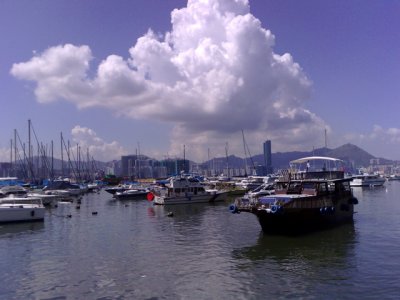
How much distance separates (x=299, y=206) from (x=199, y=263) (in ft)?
42.0

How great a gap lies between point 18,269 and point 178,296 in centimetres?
1200

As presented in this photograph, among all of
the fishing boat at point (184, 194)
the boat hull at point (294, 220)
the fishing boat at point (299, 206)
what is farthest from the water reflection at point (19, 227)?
the fishing boat at point (184, 194)

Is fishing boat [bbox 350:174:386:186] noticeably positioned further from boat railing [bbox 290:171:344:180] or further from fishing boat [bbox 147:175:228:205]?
boat railing [bbox 290:171:344:180]

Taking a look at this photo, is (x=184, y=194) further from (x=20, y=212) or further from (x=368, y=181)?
(x=368, y=181)

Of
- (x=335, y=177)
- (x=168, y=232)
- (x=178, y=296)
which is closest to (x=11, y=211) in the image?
(x=168, y=232)

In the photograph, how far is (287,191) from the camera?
39.2 metres

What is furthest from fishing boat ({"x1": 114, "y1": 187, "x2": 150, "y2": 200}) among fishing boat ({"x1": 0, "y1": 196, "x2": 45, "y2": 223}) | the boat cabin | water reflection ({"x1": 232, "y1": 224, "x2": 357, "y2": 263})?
water reflection ({"x1": 232, "y1": 224, "x2": 357, "y2": 263})

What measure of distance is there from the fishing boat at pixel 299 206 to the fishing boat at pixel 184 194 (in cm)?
3140

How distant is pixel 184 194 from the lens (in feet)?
239

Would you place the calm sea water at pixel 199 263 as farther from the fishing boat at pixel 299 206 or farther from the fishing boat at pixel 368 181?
the fishing boat at pixel 368 181

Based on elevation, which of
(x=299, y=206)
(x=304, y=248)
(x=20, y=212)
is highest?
(x=299, y=206)

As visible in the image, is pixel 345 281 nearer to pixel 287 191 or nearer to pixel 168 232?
pixel 287 191

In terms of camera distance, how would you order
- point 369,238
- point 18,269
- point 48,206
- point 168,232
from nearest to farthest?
point 18,269 → point 369,238 → point 168,232 → point 48,206

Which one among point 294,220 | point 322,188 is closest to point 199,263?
point 294,220
